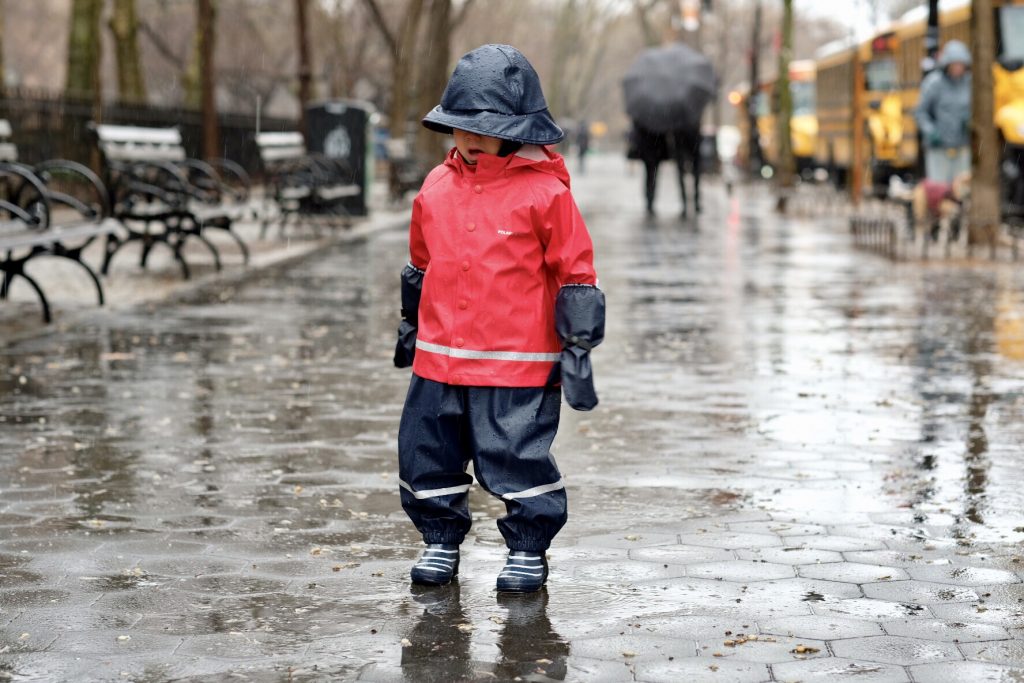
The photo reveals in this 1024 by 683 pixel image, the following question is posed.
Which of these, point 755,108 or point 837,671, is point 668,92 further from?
point 837,671

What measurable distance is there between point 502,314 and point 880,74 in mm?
35891

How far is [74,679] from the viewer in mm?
4473

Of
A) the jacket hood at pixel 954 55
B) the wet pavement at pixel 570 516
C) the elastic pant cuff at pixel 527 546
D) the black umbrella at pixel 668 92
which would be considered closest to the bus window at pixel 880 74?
the black umbrella at pixel 668 92

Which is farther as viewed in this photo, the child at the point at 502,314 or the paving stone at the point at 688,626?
the child at the point at 502,314

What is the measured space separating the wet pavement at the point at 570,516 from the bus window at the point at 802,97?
43738mm

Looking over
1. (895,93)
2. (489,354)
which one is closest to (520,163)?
(489,354)

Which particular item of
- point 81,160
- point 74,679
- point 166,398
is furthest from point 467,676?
point 81,160

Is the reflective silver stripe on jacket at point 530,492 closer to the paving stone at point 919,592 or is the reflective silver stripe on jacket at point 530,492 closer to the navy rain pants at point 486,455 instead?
the navy rain pants at point 486,455

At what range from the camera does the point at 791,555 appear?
5805 mm

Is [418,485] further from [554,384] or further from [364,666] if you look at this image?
[364,666]

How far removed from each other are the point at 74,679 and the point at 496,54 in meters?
2.05

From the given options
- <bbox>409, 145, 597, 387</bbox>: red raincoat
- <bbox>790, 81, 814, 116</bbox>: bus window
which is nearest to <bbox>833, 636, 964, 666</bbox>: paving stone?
<bbox>409, 145, 597, 387</bbox>: red raincoat

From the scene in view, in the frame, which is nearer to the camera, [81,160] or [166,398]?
[166,398]

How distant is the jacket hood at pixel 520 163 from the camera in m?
5.31
